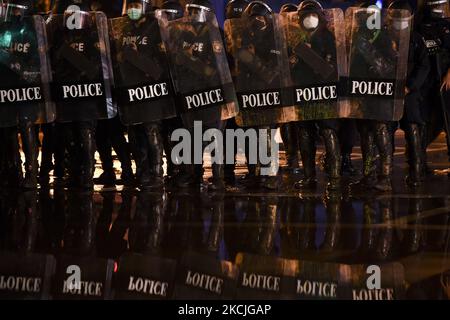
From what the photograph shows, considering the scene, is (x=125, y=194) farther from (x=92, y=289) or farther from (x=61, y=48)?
(x=92, y=289)

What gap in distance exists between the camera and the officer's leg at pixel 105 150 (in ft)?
30.2

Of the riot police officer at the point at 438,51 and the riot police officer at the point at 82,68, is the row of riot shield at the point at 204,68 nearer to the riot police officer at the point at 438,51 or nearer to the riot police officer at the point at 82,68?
the riot police officer at the point at 82,68

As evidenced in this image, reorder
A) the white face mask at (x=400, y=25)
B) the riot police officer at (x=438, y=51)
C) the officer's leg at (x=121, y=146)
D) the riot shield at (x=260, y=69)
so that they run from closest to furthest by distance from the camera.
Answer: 1. the white face mask at (x=400, y=25)
2. the riot shield at (x=260, y=69)
3. the riot police officer at (x=438, y=51)
4. the officer's leg at (x=121, y=146)

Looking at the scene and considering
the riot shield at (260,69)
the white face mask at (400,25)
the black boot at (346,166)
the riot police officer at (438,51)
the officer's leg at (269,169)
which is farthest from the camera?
the black boot at (346,166)

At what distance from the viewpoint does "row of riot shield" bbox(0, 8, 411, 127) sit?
8.21 metres

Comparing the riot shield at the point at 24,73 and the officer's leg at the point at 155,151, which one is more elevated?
the riot shield at the point at 24,73

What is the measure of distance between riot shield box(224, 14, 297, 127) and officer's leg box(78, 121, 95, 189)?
1.42 metres

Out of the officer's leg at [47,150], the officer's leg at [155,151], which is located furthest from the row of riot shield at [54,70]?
the officer's leg at [47,150]

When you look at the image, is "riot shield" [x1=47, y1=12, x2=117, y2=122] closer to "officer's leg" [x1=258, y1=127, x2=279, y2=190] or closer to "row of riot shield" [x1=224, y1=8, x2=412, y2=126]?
"row of riot shield" [x1=224, y1=8, x2=412, y2=126]

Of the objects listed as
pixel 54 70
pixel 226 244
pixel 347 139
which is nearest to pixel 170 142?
pixel 54 70

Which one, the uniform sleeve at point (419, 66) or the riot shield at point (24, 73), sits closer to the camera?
the riot shield at point (24, 73)

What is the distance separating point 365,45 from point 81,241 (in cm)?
342

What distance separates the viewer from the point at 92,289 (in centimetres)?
498

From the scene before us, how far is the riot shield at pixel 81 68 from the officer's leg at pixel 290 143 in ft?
8.84
